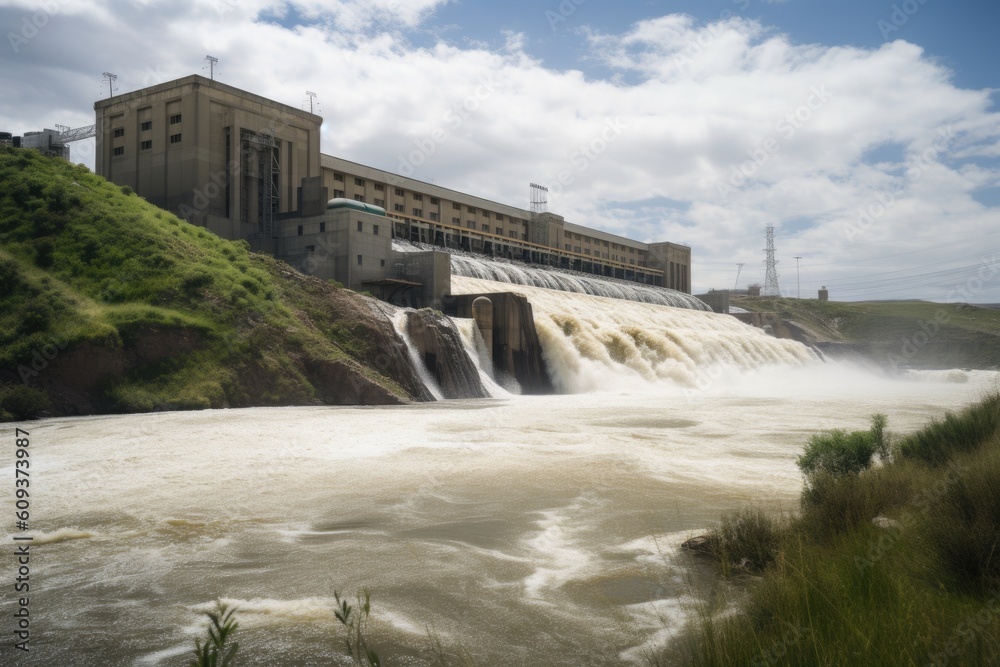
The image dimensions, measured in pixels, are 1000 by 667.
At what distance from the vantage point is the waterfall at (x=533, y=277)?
142ft

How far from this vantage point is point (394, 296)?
118 feet

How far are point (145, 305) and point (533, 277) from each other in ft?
91.4

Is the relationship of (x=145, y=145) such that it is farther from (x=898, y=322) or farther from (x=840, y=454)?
(x=898, y=322)

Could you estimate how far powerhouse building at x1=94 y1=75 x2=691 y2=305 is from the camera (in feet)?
119

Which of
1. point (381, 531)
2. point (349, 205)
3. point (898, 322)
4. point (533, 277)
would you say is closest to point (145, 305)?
point (349, 205)

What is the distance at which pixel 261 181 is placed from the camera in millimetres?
42656

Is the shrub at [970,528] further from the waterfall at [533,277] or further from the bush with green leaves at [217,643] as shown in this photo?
the waterfall at [533,277]

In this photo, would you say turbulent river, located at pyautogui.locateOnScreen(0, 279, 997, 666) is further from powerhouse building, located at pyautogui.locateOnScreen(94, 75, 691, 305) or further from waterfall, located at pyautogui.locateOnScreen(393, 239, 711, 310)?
waterfall, located at pyautogui.locateOnScreen(393, 239, 711, 310)

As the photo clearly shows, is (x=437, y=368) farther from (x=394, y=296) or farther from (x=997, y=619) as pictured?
(x=997, y=619)

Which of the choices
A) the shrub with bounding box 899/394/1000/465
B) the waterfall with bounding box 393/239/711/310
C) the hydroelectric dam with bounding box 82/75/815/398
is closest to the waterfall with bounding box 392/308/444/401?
the hydroelectric dam with bounding box 82/75/815/398

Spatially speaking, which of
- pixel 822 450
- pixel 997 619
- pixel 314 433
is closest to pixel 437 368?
pixel 314 433

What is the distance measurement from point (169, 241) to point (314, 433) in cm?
1437

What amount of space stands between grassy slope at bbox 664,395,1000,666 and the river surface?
907 millimetres

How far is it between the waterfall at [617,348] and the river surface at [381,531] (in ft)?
51.6
